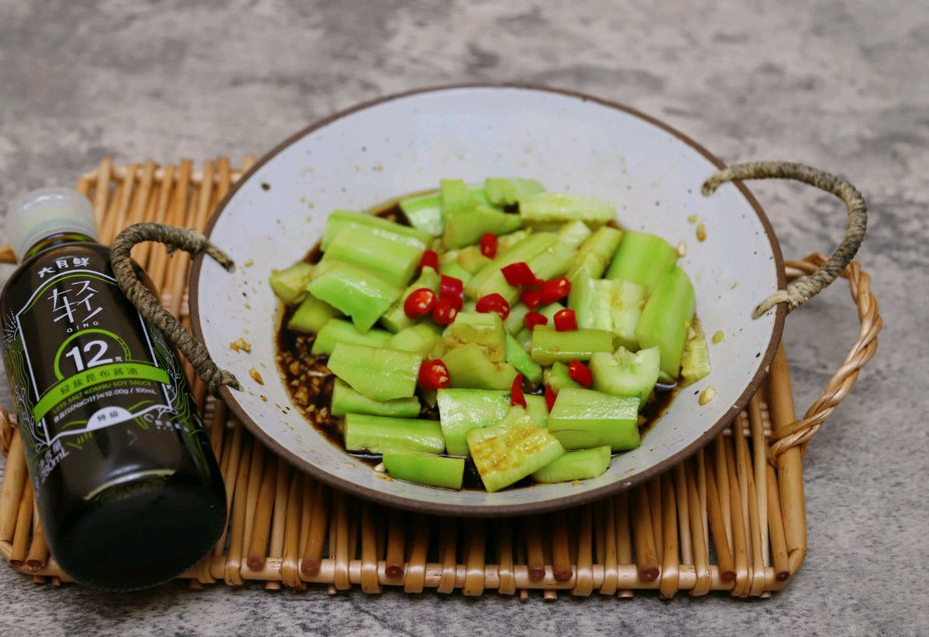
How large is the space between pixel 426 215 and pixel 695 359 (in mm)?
699

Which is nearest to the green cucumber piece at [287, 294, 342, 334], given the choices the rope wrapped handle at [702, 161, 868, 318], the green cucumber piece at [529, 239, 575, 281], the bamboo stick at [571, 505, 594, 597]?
Answer: the green cucumber piece at [529, 239, 575, 281]

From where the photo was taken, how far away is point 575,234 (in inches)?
81.3

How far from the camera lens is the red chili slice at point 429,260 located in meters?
1.99

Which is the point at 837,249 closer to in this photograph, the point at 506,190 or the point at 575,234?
the point at 575,234

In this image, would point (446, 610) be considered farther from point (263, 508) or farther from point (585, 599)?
point (263, 508)

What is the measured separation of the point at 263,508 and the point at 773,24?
2.34 m

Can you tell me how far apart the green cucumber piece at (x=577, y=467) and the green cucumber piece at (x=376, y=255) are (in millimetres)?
542

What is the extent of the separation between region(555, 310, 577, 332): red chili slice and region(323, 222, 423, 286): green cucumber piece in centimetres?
34

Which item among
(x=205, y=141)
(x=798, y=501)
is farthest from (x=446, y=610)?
(x=205, y=141)

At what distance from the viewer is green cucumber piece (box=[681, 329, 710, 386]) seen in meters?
1.81

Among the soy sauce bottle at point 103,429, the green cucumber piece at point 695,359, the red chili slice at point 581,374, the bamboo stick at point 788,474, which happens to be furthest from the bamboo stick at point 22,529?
the bamboo stick at point 788,474

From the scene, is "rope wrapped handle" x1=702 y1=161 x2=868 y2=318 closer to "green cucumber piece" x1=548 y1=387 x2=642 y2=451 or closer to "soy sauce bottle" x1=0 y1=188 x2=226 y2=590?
"green cucumber piece" x1=548 y1=387 x2=642 y2=451

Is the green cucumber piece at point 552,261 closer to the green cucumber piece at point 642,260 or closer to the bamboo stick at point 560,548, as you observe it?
the green cucumber piece at point 642,260

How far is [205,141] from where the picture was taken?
2725 millimetres
